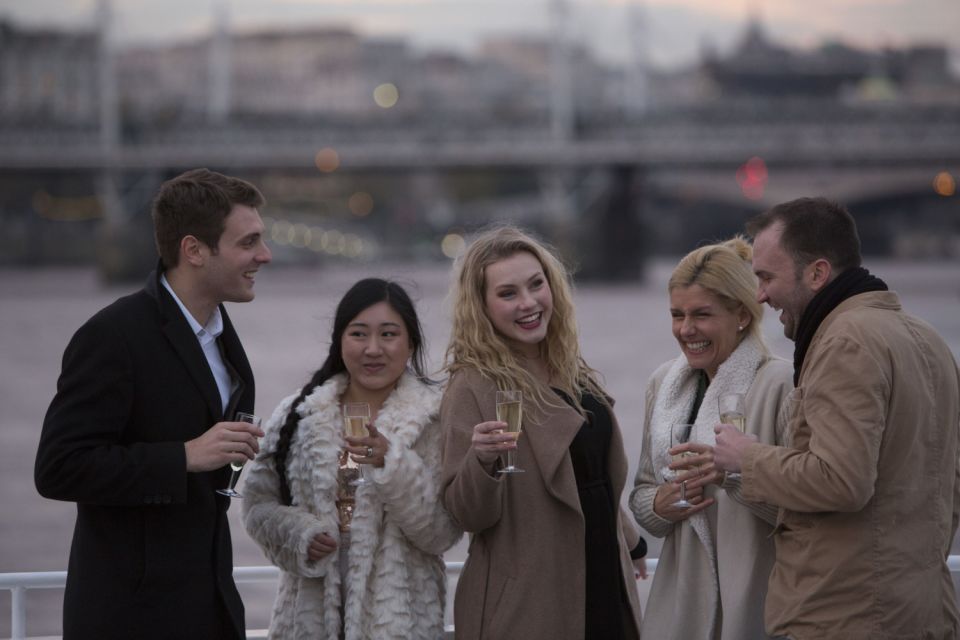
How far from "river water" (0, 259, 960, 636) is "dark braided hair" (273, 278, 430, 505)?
13 cm

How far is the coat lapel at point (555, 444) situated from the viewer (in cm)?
377

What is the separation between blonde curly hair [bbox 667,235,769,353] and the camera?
4.01 m

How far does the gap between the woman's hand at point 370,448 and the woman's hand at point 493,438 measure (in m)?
0.39

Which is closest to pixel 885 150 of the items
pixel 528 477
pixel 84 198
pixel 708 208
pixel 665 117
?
pixel 665 117

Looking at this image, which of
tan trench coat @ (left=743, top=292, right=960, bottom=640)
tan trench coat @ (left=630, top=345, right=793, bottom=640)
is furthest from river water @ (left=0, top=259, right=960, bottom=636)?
tan trench coat @ (left=743, top=292, right=960, bottom=640)

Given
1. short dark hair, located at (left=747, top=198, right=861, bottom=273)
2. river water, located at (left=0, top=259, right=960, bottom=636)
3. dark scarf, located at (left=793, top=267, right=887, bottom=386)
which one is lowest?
river water, located at (left=0, top=259, right=960, bottom=636)

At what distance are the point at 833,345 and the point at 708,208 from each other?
8594 cm

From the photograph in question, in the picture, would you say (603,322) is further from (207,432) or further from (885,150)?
(207,432)

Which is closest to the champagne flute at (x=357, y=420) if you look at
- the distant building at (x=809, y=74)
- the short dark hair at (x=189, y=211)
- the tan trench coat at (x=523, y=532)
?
the tan trench coat at (x=523, y=532)

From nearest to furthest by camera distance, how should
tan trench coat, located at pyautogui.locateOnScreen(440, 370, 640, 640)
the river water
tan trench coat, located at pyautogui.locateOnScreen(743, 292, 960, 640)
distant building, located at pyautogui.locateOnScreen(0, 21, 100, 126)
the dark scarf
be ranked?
tan trench coat, located at pyautogui.locateOnScreen(743, 292, 960, 640) → the dark scarf → tan trench coat, located at pyautogui.locateOnScreen(440, 370, 640, 640) → the river water → distant building, located at pyautogui.locateOnScreen(0, 21, 100, 126)

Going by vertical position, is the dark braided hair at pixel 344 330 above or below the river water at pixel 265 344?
above

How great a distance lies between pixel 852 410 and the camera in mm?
3221

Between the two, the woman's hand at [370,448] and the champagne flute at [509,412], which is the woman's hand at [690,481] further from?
the woman's hand at [370,448]

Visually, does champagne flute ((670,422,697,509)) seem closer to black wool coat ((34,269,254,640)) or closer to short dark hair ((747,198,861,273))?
short dark hair ((747,198,861,273))
